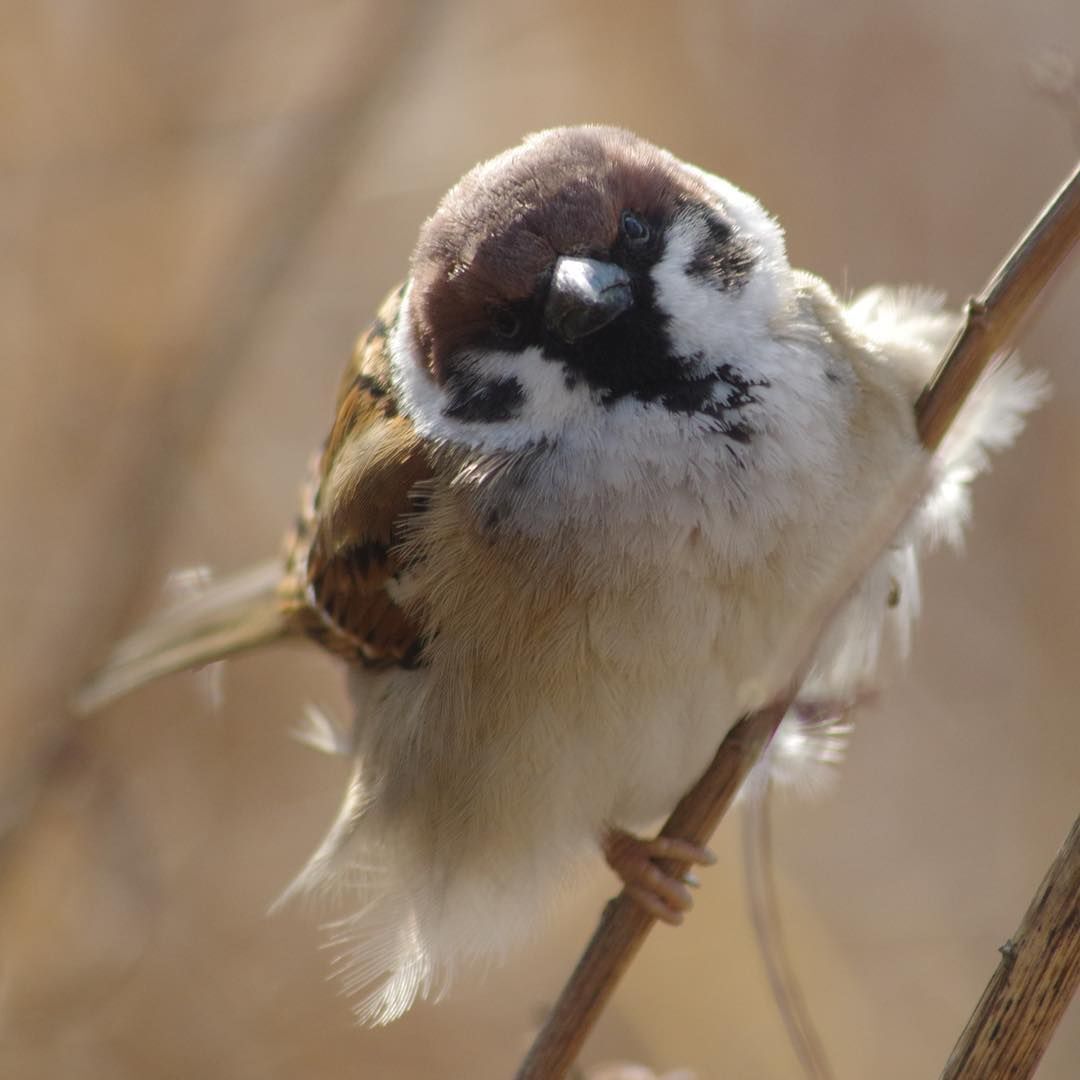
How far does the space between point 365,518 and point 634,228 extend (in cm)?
58

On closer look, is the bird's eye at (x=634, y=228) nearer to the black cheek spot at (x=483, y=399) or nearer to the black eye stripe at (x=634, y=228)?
the black eye stripe at (x=634, y=228)

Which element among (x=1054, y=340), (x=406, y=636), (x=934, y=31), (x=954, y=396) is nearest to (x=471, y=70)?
(x=934, y=31)

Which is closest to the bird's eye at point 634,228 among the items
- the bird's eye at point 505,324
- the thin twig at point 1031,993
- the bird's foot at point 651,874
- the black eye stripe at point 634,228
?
the black eye stripe at point 634,228

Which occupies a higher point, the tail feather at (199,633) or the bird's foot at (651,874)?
the bird's foot at (651,874)

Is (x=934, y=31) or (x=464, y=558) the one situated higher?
(x=934, y=31)

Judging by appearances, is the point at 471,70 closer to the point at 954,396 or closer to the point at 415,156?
the point at 415,156

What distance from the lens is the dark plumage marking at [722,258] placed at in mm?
1870

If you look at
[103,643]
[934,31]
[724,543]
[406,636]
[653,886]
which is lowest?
[103,643]

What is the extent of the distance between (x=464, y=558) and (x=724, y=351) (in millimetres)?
438

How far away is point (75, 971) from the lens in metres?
3.24

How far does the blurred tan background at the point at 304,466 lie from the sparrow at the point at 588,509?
1.13 meters

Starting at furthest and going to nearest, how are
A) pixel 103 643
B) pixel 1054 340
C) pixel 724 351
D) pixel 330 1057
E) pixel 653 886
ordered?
1. pixel 330 1057
2. pixel 1054 340
3. pixel 103 643
4. pixel 653 886
5. pixel 724 351

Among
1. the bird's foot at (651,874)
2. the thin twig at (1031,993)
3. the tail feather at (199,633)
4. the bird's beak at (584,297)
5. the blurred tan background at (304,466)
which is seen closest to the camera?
the thin twig at (1031,993)

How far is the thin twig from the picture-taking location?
133 centimetres
